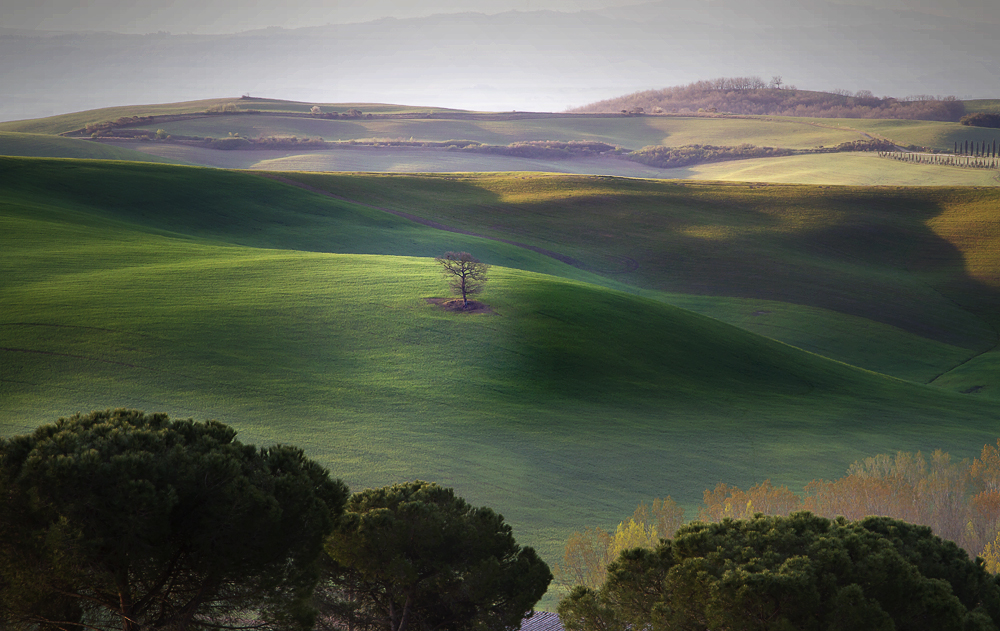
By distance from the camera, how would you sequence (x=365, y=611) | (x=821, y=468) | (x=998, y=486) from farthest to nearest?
1. (x=821, y=468)
2. (x=998, y=486)
3. (x=365, y=611)

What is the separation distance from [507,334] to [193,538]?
3433 cm

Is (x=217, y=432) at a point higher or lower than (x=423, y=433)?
higher

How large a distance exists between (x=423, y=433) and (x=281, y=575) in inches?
834

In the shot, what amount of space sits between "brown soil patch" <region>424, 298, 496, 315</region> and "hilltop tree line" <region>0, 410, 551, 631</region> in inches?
1319

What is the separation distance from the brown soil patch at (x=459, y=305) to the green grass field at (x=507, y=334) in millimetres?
584

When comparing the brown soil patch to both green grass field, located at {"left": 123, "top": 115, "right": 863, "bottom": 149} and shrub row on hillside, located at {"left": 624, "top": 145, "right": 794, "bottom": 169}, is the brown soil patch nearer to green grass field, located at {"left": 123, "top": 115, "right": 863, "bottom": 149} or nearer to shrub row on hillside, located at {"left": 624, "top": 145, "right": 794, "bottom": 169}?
shrub row on hillside, located at {"left": 624, "top": 145, "right": 794, "bottom": 169}

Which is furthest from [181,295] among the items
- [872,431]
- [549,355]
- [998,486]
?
[998,486]

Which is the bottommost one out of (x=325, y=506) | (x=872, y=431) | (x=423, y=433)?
(x=872, y=431)

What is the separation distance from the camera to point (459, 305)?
154 ft

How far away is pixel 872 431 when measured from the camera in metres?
39.8

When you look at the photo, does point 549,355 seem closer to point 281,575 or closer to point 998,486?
point 998,486

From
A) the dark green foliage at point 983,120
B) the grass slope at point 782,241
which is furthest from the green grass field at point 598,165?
the dark green foliage at point 983,120

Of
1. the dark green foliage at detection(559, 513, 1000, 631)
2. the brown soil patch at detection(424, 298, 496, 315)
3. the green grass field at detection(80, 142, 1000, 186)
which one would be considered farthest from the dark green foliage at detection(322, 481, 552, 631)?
the green grass field at detection(80, 142, 1000, 186)

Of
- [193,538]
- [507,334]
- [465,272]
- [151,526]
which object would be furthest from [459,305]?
[151,526]
